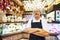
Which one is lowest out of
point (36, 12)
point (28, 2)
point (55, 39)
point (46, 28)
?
point (55, 39)

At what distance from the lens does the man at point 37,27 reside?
6.00 feet

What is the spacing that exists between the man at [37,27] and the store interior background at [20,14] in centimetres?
5

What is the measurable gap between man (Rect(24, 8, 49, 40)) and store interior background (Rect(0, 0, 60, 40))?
46mm

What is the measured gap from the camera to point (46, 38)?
183cm

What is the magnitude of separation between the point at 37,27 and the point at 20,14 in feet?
0.79

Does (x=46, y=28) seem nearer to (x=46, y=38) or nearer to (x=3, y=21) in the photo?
(x=46, y=38)

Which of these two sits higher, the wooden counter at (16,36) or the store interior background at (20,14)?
the store interior background at (20,14)

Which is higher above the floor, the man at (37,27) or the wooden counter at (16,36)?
the man at (37,27)

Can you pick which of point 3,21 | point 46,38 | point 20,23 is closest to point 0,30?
point 3,21

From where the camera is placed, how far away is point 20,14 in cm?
187

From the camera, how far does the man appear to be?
1828 millimetres

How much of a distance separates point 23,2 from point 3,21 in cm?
31

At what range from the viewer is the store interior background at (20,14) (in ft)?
6.03

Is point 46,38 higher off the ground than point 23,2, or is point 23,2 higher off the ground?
point 23,2
